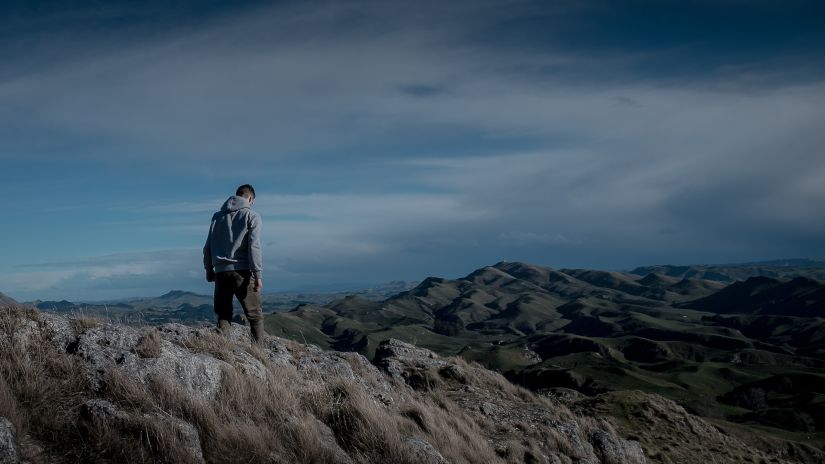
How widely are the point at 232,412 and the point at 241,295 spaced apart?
4396 mm

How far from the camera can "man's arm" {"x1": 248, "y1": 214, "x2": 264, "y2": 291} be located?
12.3 metres

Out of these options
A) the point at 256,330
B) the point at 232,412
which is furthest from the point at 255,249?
the point at 232,412

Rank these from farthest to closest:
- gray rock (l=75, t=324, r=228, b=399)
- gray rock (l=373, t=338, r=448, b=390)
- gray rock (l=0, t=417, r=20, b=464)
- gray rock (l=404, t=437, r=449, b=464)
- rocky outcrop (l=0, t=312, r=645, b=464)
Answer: gray rock (l=373, t=338, r=448, b=390) < gray rock (l=75, t=324, r=228, b=399) < gray rock (l=404, t=437, r=449, b=464) < rocky outcrop (l=0, t=312, r=645, b=464) < gray rock (l=0, t=417, r=20, b=464)

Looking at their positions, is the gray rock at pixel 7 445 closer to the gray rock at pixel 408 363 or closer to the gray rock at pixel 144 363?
the gray rock at pixel 144 363

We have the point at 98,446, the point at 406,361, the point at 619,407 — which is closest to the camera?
the point at 98,446

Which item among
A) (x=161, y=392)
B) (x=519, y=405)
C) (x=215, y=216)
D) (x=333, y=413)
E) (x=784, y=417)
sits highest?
(x=215, y=216)

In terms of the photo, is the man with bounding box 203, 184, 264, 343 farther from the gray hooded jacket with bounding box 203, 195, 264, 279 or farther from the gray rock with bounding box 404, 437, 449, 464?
the gray rock with bounding box 404, 437, 449, 464

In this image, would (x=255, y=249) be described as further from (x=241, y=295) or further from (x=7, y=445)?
(x=7, y=445)

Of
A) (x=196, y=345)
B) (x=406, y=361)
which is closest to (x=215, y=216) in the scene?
(x=196, y=345)

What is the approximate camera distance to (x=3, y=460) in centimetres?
651

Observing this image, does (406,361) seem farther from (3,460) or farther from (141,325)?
(3,460)

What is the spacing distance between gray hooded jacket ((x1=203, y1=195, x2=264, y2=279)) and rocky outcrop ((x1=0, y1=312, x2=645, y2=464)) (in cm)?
162

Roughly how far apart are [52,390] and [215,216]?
546 cm

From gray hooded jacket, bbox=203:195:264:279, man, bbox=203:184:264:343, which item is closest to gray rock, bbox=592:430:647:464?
man, bbox=203:184:264:343
